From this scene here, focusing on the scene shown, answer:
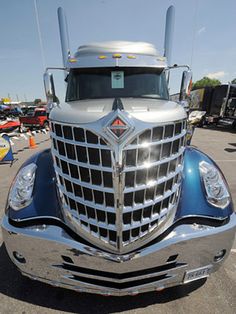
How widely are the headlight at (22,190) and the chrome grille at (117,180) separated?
0.40m

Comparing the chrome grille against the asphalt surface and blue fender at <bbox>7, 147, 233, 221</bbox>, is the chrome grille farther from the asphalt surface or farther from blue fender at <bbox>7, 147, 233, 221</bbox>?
the asphalt surface

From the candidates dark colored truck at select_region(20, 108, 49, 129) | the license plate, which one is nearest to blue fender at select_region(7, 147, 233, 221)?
the license plate

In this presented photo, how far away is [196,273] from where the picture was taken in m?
2.12

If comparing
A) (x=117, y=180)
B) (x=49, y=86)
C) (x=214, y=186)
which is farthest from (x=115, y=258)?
(x=49, y=86)

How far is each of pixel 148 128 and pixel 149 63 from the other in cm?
197

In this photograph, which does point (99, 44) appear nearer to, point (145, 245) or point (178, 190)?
point (178, 190)

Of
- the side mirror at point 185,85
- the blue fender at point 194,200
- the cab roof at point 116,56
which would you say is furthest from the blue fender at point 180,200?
the cab roof at point 116,56

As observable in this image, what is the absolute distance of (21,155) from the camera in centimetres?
941

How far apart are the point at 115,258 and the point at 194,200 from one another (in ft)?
3.21

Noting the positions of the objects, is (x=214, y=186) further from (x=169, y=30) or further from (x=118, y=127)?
(x=169, y=30)

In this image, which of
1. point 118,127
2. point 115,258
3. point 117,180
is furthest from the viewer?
point 115,258

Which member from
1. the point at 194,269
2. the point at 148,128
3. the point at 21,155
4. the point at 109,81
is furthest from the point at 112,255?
the point at 21,155

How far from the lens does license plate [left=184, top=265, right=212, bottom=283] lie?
2090 mm

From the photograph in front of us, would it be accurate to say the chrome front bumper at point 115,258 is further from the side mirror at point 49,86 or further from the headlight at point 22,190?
the side mirror at point 49,86
